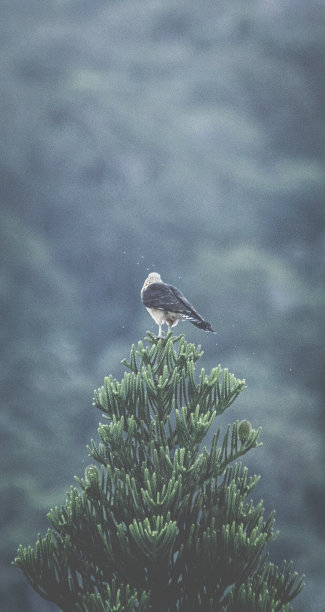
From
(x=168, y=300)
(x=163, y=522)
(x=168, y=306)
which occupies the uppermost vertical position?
(x=168, y=300)

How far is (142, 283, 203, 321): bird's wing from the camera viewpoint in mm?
10125

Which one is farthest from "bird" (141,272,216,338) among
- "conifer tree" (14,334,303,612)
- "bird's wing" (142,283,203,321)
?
"conifer tree" (14,334,303,612)

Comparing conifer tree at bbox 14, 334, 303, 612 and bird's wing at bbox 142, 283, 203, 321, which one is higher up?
bird's wing at bbox 142, 283, 203, 321

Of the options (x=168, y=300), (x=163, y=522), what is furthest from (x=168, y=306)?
(x=163, y=522)

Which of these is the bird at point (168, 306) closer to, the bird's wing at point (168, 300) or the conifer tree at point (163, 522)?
the bird's wing at point (168, 300)

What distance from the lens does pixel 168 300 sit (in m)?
10.3

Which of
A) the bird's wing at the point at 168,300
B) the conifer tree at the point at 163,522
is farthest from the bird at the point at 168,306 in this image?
the conifer tree at the point at 163,522

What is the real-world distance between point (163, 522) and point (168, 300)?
3.65m

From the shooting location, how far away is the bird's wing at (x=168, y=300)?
10.1 m

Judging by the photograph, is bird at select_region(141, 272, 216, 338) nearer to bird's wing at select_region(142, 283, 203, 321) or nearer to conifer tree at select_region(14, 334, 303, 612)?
bird's wing at select_region(142, 283, 203, 321)

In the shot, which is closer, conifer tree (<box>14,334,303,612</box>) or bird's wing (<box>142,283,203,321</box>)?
conifer tree (<box>14,334,303,612</box>)

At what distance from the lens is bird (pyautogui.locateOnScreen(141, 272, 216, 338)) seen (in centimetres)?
1008

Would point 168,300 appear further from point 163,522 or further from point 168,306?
point 163,522

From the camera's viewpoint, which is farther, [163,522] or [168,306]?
[168,306]
